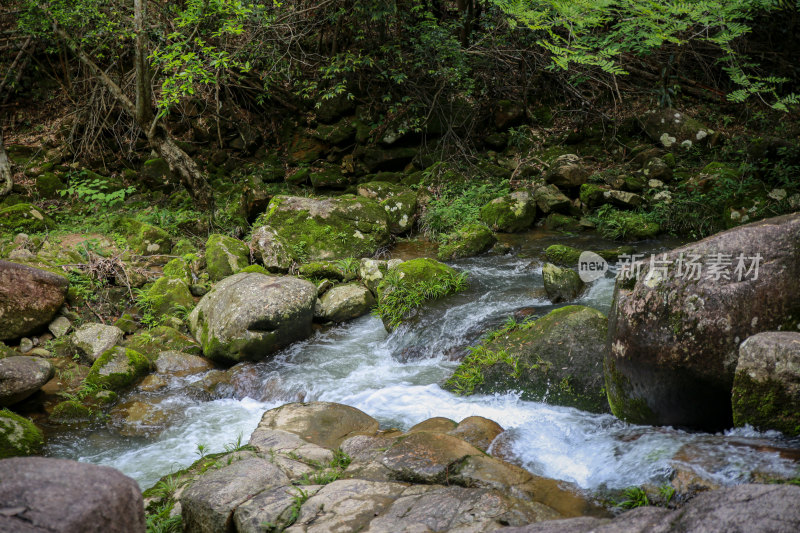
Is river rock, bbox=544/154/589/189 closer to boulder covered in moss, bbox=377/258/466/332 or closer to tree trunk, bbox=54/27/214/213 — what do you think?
boulder covered in moss, bbox=377/258/466/332

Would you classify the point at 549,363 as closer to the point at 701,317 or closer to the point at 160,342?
the point at 701,317

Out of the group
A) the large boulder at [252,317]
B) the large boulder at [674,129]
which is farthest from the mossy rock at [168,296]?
the large boulder at [674,129]

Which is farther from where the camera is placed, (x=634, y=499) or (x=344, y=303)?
(x=344, y=303)

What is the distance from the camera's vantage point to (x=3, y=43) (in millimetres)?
12734

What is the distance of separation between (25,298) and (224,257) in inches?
101

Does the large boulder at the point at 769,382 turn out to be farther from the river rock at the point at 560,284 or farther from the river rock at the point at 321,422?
the river rock at the point at 560,284

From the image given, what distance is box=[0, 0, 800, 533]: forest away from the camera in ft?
10.2

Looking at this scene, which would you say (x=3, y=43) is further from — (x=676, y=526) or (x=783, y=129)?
(x=783, y=129)

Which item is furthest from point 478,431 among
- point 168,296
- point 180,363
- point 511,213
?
point 511,213

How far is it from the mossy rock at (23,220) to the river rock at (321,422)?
25.8ft

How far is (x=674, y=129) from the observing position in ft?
37.8

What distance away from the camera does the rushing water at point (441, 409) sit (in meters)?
3.29

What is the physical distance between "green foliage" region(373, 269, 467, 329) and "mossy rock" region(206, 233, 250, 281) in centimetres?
236

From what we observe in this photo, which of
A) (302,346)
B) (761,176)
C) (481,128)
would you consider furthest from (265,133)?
(761,176)
